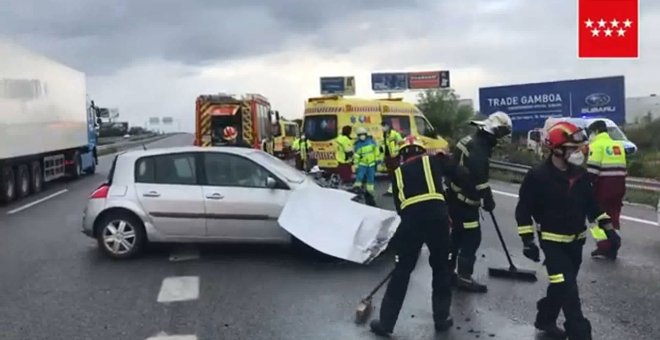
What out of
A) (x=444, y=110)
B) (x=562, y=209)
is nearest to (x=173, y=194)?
(x=562, y=209)

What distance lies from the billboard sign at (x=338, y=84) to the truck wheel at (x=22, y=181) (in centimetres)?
5973

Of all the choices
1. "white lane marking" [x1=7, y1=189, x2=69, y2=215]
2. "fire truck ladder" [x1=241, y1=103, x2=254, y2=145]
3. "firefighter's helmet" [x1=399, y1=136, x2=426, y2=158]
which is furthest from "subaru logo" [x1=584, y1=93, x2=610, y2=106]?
"firefighter's helmet" [x1=399, y1=136, x2=426, y2=158]

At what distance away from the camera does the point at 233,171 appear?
10203 millimetres

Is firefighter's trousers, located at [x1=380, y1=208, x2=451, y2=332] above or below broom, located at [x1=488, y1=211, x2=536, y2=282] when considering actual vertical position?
above

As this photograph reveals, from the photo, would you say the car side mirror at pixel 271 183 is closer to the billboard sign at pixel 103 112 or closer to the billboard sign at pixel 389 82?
the billboard sign at pixel 103 112

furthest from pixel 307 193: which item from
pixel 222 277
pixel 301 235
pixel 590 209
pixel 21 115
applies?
pixel 21 115

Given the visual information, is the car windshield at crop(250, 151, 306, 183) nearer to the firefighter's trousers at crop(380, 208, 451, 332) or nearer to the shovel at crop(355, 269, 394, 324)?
the shovel at crop(355, 269, 394, 324)

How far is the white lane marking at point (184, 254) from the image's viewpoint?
33.8ft

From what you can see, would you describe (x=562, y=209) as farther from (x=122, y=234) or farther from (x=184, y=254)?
(x=122, y=234)

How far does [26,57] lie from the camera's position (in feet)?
65.4

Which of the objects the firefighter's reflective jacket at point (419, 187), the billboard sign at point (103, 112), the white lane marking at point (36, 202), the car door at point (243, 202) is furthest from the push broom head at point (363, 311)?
the billboard sign at point (103, 112)

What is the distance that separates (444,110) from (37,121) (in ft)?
123

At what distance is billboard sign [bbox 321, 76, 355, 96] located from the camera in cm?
7984

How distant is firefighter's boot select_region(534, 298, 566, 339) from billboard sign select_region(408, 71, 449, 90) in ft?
246
